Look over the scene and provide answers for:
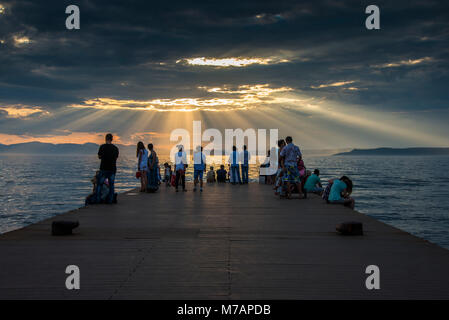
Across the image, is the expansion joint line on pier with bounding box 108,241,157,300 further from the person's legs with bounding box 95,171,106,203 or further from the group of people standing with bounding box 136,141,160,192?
the group of people standing with bounding box 136,141,160,192

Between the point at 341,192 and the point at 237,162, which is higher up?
the point at 237,162

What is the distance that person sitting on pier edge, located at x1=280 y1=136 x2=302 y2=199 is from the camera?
14592mm

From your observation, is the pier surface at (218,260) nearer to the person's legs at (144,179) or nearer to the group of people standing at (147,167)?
the group of people standing at (147,167)

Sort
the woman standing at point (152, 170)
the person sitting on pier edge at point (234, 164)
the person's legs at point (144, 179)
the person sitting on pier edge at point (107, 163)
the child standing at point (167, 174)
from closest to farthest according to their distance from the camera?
the person sitting on pier edge at point (107, 163) → the woman standing at point (152, 170) → the person's legs at point (144, 179) → the person sitting on pier edge at point (234, 164) → the child standing at point (167, 174)

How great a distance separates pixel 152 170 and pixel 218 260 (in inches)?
490

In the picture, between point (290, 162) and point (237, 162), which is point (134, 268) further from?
point (237, 162)

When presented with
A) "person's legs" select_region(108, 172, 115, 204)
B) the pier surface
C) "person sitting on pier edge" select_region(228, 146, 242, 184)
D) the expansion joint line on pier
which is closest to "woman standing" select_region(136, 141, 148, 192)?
"person's legs" select_region(108, 172, 115, 204)

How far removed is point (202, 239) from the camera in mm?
7531

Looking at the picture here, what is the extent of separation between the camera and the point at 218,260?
596 centimetres

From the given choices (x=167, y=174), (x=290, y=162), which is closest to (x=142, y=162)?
(x=290, y=162)

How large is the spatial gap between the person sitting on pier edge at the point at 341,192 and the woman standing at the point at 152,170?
760 cm

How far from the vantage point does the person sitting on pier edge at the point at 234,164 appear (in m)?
23.2

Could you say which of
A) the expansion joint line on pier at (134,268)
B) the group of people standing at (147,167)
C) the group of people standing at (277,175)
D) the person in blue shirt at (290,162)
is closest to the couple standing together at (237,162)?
the group of people standing at (277,175)
